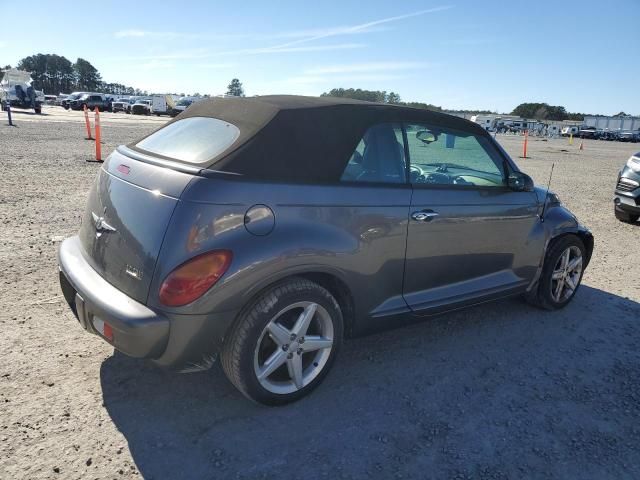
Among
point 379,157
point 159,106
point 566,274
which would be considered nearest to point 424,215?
point 379,157

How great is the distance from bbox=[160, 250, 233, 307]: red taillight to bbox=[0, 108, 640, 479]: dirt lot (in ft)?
2.48

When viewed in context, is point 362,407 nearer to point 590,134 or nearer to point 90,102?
point 90,102

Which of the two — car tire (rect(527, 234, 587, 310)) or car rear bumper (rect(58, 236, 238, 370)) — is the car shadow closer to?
car rear bumper (rect(58, 236, 238, 370))

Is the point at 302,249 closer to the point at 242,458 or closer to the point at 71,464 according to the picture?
the point at 242,458

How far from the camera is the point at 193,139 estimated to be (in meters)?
3.01

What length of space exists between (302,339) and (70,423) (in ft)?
4.27

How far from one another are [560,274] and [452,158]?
5.21 ft

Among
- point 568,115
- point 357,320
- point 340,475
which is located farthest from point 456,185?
A: point 568,115

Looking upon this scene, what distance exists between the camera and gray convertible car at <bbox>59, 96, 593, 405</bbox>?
96.8 inches

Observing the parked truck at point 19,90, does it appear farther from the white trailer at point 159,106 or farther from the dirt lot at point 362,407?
the dirt lot at point 362,407

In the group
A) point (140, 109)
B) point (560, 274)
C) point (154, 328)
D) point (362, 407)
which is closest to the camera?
point (154, 328)

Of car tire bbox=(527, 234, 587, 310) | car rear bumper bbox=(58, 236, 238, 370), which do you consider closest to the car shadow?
car rear bumper bbox=(58, 236, 238, 370)

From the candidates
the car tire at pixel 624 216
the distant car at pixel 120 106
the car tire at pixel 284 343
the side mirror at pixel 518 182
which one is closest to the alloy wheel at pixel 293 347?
the car tire at pixel 284 343

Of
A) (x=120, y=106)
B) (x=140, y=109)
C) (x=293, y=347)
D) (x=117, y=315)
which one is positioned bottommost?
(x=293, y=347)
